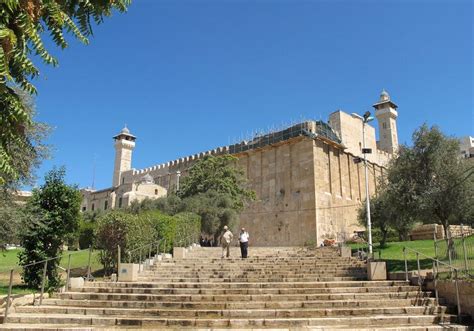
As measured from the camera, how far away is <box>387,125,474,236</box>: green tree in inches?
543

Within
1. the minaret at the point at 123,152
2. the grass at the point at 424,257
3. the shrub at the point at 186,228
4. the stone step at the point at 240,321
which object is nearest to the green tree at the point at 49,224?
the stone step at the point at 240,321

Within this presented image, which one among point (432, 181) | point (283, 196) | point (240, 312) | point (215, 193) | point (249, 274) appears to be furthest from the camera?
point (283, 196)

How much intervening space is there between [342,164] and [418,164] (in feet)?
68.7

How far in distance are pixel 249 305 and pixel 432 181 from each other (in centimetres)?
893

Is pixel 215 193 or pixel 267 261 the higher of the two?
pixel 215 193

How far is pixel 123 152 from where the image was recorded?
59.3 meters

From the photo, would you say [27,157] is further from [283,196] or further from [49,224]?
[283,196]

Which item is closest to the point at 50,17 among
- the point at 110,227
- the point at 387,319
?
the point at 387,319

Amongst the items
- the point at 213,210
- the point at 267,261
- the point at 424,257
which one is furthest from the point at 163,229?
the point at 424,257

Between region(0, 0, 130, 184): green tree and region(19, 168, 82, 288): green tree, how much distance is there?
9061mm

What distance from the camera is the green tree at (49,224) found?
1180 cm

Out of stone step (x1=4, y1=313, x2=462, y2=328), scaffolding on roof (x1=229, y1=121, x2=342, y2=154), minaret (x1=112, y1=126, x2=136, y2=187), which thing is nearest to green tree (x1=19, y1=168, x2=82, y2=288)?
stone step (x1=4, y1=313, x2=462, y2=328)

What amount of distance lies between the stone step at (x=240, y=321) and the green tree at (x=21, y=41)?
4878 mm

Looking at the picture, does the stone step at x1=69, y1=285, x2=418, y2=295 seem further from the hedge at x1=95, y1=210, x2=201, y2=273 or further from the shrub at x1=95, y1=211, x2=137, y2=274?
the shrub at x1=95, y1=211, x2=137, y2=274
